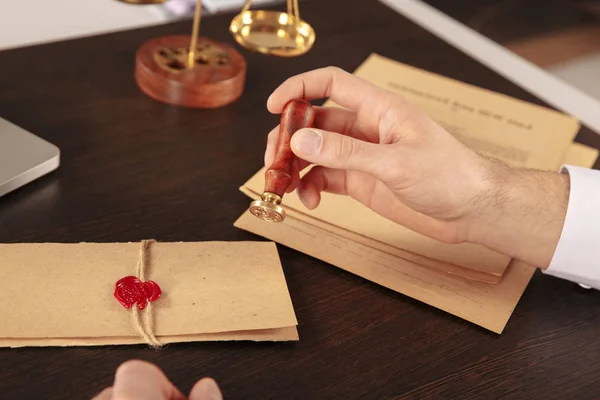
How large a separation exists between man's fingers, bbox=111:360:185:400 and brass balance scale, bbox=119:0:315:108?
615 mm

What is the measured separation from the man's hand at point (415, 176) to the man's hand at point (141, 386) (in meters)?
0.31

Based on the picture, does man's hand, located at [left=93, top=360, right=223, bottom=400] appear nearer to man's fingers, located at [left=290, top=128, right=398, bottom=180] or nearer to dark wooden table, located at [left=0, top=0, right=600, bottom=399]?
dark wooden table, located at [left=0, top=0, right=600, bottom=399]

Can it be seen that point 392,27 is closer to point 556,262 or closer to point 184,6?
point 184,6

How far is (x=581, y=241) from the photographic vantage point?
1022mm

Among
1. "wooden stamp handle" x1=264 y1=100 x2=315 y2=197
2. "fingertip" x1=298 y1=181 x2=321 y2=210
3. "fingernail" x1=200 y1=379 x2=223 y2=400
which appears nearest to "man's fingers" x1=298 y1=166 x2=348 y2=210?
"fingertip" x1=298 y1=181 x2=321 y2=210

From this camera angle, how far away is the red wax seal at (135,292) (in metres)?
0.85

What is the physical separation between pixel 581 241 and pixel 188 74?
623mm

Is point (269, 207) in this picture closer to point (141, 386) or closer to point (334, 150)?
point (334, 150)

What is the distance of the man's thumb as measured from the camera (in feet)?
2.95

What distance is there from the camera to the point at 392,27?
5.16 feet

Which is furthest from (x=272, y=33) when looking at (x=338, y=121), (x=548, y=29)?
(x=548, y=29)

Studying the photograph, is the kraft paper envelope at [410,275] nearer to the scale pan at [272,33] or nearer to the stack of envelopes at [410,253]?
the stack of envelopes at [410,253]

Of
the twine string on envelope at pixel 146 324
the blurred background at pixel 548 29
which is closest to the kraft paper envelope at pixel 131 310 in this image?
the twine string on envelope at pixel 146 324

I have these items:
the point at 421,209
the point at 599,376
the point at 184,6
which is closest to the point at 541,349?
the point at 599,376
